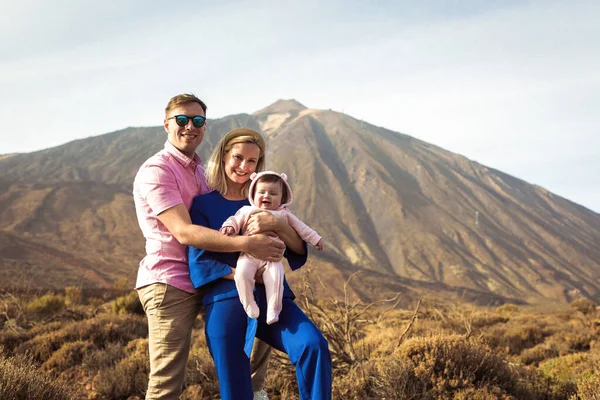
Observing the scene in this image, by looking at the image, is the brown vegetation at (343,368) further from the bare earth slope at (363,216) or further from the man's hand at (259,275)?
the bare earth slope at (363,216)

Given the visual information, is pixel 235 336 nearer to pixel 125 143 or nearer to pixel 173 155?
pixel 173 155

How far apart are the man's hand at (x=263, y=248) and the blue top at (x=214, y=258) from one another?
0.17 metres

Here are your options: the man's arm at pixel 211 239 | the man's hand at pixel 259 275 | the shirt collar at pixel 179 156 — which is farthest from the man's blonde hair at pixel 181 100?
the man's hand at pixel 259 275

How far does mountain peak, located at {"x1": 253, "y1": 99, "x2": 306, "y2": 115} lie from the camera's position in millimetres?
152475

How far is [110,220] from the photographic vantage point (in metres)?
48.3

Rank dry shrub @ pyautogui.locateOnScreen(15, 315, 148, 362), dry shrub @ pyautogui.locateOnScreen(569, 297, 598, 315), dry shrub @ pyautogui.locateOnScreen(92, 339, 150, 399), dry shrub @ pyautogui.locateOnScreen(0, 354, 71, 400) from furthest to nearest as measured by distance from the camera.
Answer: dry shrub @ pyautogui.locateOnScreen(569, 297, 598, 315)
dry shrub @ pyautogui.locateOnScreen(15, 315, 148, 362)
dry shrub @ pyautogui.locateOnScreen(92, 339, 150, 399)
dry shrub @ pyautogui.locateOnScreen(0, 354, 71, 400)

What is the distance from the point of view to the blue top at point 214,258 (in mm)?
2529

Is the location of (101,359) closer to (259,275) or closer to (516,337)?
(259,275)

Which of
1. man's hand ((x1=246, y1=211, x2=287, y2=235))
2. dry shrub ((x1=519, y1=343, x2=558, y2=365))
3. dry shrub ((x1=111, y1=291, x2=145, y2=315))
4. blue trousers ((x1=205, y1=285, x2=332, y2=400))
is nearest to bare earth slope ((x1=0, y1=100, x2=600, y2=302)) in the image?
dry shrub ((x1=111, y1=291, x2=145, y2=315))

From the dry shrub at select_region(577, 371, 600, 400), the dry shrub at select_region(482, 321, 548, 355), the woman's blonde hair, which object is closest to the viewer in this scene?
the woman's blonde hair

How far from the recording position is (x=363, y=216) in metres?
81.4

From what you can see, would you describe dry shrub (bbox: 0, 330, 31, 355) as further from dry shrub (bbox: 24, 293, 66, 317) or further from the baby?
the baby

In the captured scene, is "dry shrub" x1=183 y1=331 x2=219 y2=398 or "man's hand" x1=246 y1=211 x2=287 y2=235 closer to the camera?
"man's hand" x1=246 y1=211 x2=287 y2=235

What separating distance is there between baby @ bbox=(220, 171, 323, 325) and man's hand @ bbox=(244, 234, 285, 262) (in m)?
0.04
